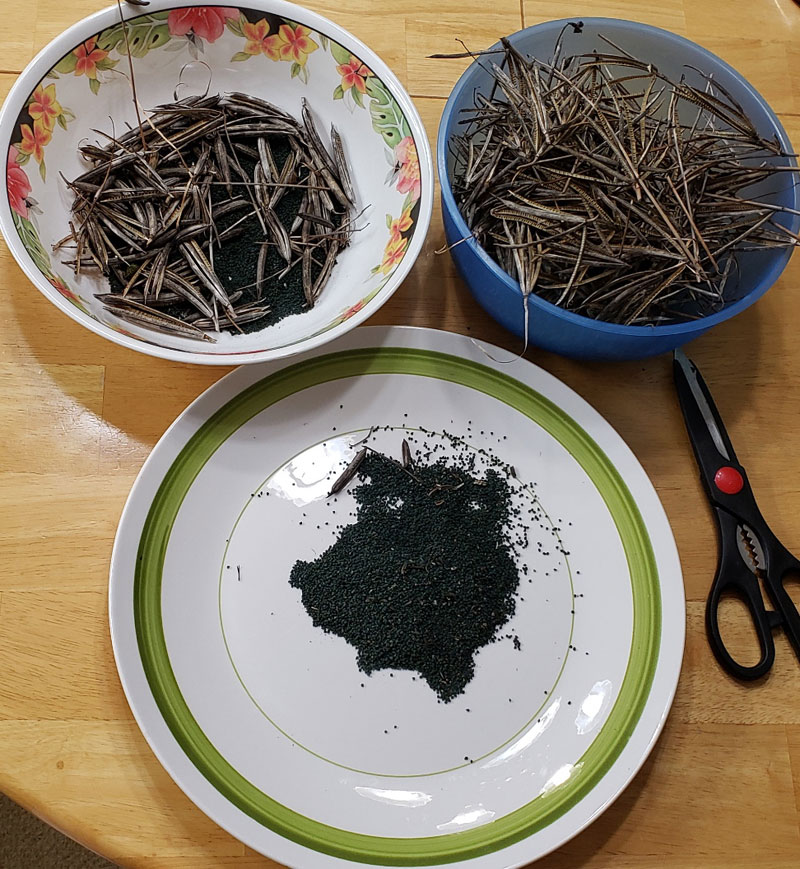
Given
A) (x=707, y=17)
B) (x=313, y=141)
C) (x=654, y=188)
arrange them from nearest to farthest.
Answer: (x=654, y=188)
(x=313, y=141)
(x=707, y=17)

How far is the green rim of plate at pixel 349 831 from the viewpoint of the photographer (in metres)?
0.78

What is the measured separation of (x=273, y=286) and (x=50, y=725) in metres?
0.54

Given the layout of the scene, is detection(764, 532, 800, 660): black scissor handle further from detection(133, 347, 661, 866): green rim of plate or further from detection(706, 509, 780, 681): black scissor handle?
detection(133, 347, 661, 866): green rim of plate

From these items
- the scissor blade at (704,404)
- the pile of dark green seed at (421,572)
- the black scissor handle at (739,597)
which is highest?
the scissor blade at (704,404)

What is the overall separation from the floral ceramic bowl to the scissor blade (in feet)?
1.21

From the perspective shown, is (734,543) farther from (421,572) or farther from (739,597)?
(421,572)

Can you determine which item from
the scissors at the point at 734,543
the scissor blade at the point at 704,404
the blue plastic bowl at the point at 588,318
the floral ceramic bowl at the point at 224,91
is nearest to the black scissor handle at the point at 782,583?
the scissors at the point at 734,543

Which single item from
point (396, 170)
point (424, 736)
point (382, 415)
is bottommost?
point (424, 736)

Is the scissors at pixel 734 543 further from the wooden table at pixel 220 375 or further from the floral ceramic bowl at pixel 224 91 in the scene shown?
the floral ceramic bowl at pixel 224 91

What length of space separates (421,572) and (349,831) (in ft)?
0.91

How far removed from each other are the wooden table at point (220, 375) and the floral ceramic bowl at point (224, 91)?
11 centimetres

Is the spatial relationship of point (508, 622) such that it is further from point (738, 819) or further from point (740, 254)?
point (740, 254)

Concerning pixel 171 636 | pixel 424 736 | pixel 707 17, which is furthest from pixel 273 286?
pixel 707 17

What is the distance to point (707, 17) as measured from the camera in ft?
3.46
